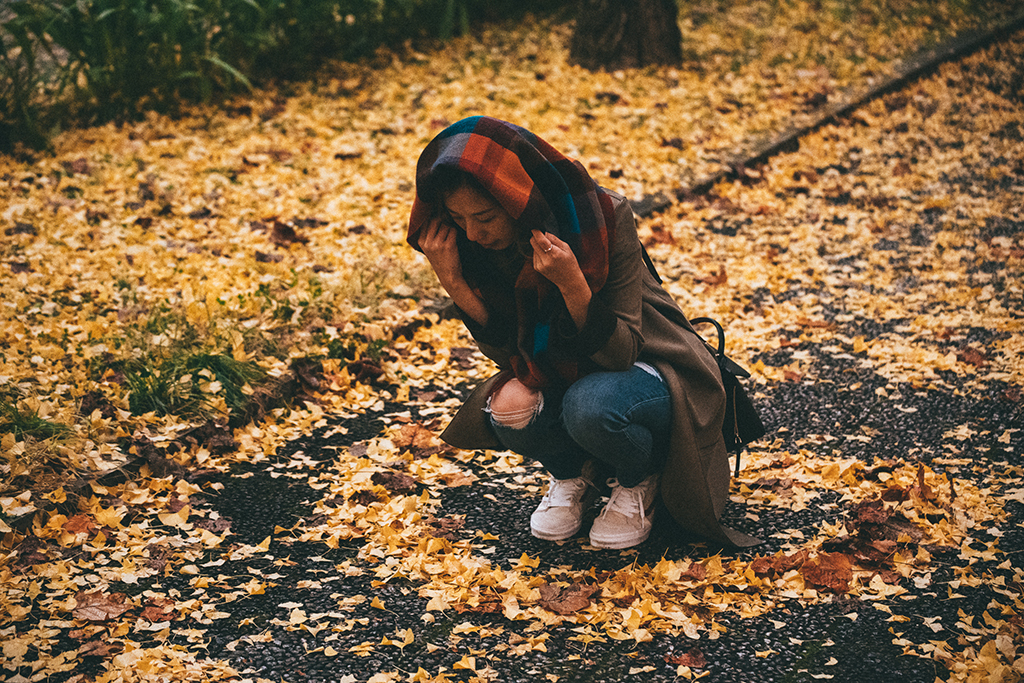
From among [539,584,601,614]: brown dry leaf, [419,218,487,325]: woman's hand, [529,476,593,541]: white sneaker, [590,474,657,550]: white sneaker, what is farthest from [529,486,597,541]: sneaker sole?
[419,218,487,325]: woman's hand

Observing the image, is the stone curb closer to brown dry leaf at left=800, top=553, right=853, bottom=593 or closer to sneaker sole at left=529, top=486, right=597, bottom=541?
sneaker sole at left=529, top=486, right=597, bottom=541

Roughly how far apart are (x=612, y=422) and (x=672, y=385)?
0.71 feet

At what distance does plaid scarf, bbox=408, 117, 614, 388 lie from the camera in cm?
225

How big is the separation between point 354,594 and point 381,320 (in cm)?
191

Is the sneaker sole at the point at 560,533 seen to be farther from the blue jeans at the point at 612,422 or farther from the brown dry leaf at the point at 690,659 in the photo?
the brown dry leaf at the point at 690,659

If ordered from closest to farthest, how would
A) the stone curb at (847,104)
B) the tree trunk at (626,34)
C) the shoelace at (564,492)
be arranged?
the shoelace at (564,492), the stone curb at (847,104), the tree trunk at (626,34)

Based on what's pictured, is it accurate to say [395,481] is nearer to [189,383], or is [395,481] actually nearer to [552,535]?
[552,535]

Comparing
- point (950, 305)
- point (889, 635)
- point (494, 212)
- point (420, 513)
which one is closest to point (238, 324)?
point (420, 513)

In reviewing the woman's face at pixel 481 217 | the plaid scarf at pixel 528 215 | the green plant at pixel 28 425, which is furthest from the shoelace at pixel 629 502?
the green plant at pixel 28 425

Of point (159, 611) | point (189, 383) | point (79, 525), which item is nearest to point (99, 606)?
point (159, 611)

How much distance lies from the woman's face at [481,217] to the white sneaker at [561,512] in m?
0.95

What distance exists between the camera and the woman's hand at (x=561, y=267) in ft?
7.49

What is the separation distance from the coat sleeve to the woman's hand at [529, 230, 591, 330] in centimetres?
Result: 9

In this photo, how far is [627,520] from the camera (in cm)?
284
